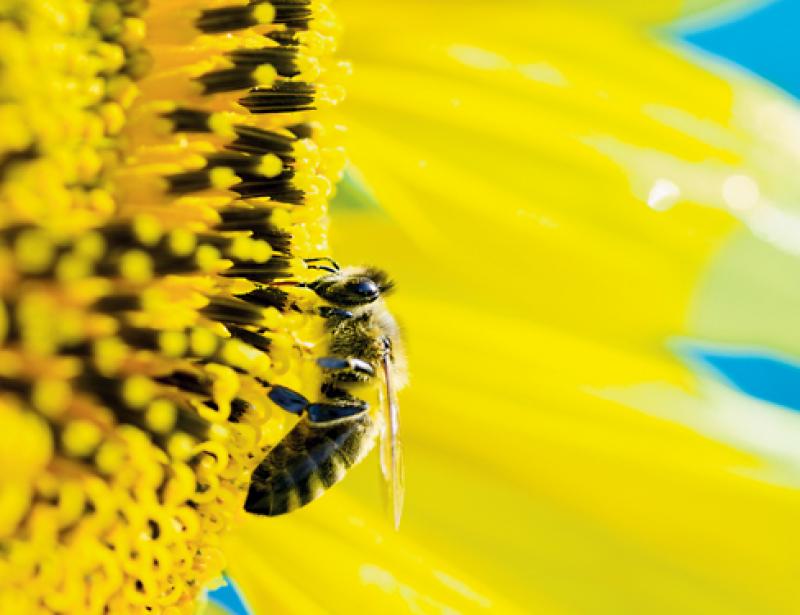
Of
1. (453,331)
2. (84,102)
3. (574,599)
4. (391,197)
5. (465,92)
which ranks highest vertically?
(84,102)

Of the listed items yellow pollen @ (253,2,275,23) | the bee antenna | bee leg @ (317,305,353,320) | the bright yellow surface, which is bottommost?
the bright yellow surface

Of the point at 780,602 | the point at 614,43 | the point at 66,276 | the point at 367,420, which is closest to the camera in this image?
the point at 66,276

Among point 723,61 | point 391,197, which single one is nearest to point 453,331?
point 391,197

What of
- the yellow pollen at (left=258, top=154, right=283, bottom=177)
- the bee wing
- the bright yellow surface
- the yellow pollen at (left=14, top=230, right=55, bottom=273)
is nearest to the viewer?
the yellow pollen at (left=14, top=230, right=55, bottom=273)

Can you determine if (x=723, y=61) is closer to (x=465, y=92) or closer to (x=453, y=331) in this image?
(x=465, y=92)

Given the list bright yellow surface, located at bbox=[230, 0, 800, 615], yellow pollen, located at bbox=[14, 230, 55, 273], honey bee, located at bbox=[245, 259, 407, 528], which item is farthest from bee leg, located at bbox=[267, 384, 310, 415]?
bright yellow surface, located at bbox=[230, 0, 800, 615]

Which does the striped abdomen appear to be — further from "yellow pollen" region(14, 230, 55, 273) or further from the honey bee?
"yellow pollen" region(14, 230, 55, 273)

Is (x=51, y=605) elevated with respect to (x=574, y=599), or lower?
elevated

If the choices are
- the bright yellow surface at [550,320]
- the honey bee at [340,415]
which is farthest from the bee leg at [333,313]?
the bright yellow surface at [550,320]
